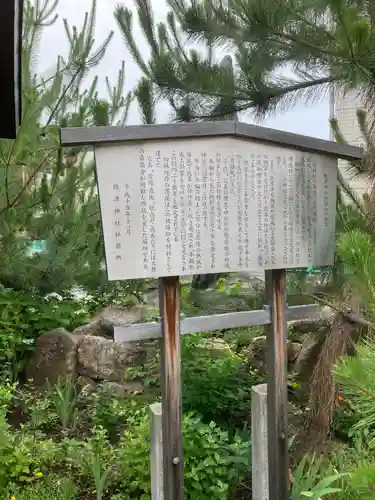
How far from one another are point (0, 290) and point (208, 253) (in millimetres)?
2409

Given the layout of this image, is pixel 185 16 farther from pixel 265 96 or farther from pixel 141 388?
pixel 141 388

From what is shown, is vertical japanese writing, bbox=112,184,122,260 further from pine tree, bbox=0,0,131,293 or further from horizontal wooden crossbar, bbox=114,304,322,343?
pine tree, bbox=0,0,131,293

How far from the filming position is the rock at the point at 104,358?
4297 millimetres

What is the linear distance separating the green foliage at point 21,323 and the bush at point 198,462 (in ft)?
5.53

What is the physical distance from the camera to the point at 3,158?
3.47m

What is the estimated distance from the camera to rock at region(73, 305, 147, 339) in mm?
4652

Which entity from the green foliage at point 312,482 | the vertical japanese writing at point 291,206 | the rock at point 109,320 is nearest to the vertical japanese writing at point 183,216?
the vertical japanese writing at point 291,206

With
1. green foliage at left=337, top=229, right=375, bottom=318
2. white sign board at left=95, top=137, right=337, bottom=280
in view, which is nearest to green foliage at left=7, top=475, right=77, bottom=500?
white sign board at left=95, top=137, right=337, bottom=280

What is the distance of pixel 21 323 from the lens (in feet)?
14.4

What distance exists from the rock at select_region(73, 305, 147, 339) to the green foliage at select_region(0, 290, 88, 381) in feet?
0.63

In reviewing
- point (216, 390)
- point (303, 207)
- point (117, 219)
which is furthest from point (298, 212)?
point (216, 390)

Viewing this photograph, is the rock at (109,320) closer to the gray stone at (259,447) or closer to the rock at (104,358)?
the rock at (104,358)

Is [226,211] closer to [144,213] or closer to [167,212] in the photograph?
[167,212]

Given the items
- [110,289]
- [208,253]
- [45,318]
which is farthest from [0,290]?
[208,253]
